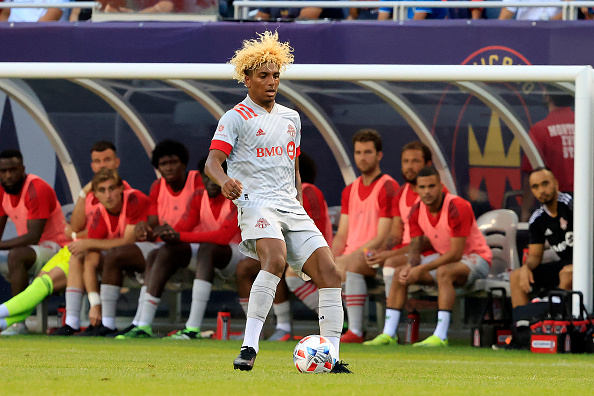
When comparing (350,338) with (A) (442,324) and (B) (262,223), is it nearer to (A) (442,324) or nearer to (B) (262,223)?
(A) (442,324)

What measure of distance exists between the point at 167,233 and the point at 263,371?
398cm

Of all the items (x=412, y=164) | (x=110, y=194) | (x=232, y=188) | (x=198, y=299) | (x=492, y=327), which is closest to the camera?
(x=232, y=188)

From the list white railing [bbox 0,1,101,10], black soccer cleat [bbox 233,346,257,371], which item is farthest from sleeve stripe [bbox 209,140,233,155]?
white railing [bbox 0,1,101,10]

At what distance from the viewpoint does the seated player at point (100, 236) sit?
9.51 m

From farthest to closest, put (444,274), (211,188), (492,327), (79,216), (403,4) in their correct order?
(403,4) → (79,216) → (211,188) → (444,274) → (492,327)

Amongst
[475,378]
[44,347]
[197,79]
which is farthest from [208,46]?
[475,378]

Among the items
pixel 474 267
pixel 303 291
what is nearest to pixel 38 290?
pixel 303 291

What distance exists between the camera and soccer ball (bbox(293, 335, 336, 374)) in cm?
518

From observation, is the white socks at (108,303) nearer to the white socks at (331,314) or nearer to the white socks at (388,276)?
the white socks at (388,276)

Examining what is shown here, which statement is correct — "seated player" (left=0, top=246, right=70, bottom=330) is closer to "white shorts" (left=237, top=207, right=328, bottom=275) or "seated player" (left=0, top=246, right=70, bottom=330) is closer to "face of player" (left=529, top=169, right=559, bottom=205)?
"face of player" (left=529, top=169, right=559, bottom=205)

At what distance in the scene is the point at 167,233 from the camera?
9.27 m

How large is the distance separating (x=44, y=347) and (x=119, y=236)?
254cm

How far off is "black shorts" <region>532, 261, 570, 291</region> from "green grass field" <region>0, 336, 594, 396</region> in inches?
35.5

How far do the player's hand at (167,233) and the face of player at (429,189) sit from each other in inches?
81.1
